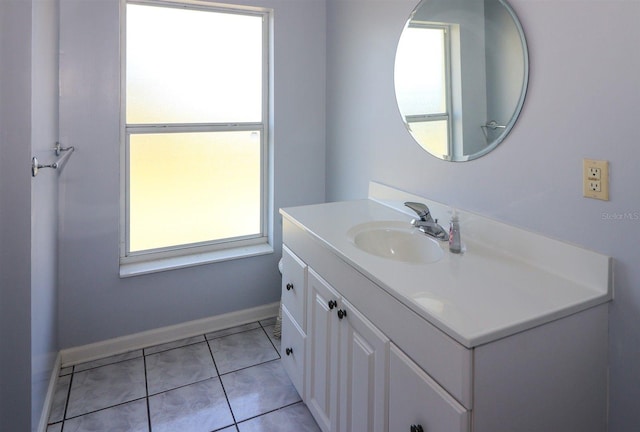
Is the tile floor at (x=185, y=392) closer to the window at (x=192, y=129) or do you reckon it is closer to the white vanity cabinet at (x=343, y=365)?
the white vanity cabinet at (x=343, y=365)

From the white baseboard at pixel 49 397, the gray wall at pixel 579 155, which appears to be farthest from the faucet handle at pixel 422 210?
the white baseboard at pixel 49 397

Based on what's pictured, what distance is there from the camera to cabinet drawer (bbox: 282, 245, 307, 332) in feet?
5.70

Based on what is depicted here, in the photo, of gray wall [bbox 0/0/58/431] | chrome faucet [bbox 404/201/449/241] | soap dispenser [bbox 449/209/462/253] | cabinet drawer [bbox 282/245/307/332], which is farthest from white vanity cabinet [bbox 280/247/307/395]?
gray wall [bbox 0/0/58/431]

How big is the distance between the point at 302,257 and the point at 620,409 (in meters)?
1.15

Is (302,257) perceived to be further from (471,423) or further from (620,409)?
(620,409)

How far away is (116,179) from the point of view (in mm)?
2180

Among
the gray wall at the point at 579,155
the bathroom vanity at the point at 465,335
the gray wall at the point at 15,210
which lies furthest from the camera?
the gray wall at the point at 15,210

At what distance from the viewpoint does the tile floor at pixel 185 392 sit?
5.84 feet

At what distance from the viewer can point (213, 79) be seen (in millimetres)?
2457

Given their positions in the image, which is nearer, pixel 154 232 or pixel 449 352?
pixel 449 352

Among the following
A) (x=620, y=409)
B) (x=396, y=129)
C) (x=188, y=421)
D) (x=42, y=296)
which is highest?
(x=396, y=129)

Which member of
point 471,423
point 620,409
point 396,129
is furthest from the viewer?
point 396,129

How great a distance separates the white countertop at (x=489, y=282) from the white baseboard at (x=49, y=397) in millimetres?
1405

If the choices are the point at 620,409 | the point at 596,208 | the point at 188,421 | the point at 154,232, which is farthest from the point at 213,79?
the point at 620,409
